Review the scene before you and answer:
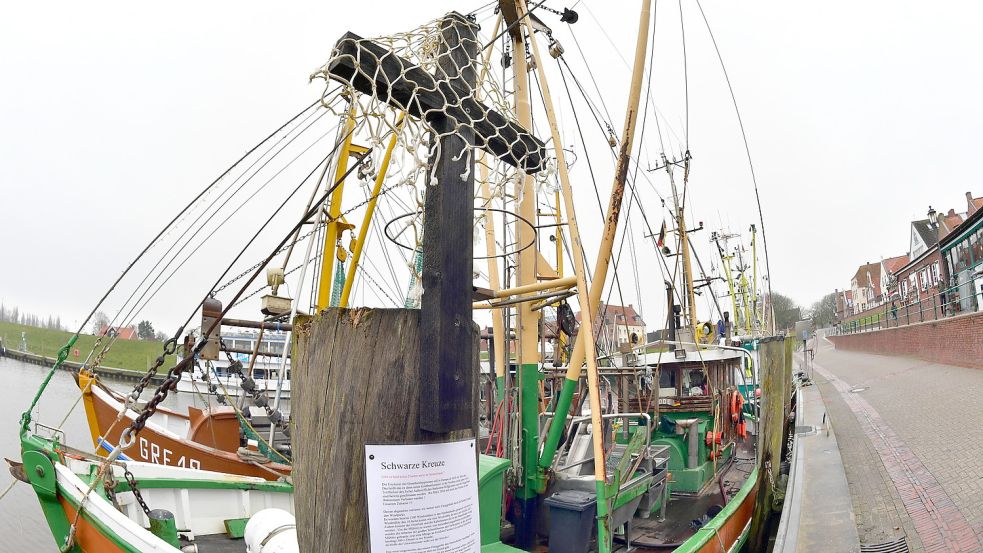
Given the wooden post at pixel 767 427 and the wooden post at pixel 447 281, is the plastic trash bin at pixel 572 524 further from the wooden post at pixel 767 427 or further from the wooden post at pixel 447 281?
the wooden post at pixel 767 427

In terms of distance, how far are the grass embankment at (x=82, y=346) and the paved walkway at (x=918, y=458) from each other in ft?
148

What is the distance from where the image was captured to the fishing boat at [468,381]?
195 centimetres

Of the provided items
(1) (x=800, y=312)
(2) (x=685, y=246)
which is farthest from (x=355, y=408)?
(1) (x=800, y=312)

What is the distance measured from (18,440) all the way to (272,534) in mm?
21512

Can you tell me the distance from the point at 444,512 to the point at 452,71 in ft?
5.15

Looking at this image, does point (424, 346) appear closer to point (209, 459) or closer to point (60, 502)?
point (60, 502)

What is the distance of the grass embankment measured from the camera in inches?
1991

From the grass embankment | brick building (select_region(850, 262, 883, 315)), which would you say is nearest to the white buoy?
the grass embankment

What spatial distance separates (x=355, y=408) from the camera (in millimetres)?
1858

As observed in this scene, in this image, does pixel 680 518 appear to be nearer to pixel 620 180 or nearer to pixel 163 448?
pixel 620 180

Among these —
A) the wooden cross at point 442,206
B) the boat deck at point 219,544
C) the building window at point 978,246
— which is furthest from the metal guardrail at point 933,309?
the wooden cross at point 442,206

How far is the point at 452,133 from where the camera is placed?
2.03 metres


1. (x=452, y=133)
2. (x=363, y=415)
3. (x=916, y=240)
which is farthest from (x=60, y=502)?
(x=916, y=240)

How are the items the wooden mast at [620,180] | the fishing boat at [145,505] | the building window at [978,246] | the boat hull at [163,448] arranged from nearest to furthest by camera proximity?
1. the fishing boat at [145,505]
2. the wooden mast at [620,180]
3. the boat hull at [163,448]
4. the building window at [978,246]
